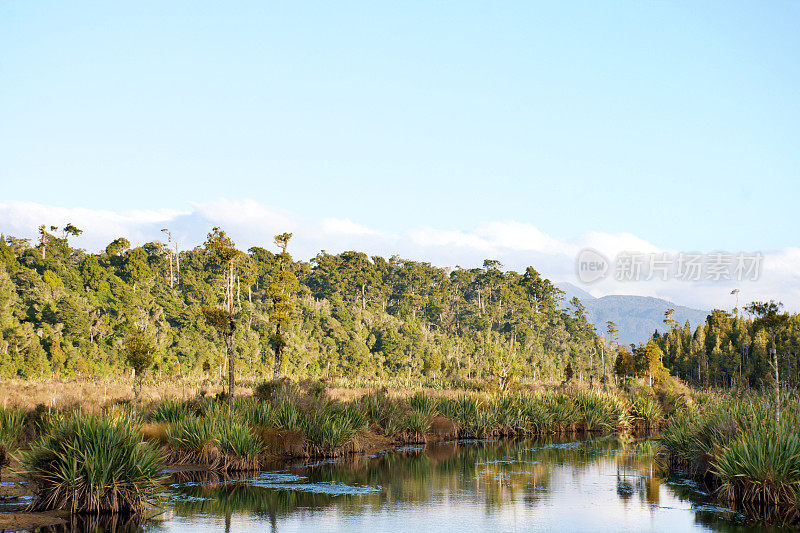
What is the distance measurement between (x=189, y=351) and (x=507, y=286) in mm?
62222

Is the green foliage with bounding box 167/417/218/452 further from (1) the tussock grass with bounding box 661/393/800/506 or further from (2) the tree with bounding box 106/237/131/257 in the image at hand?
(2) the tree with bounding box 106/237/131/257

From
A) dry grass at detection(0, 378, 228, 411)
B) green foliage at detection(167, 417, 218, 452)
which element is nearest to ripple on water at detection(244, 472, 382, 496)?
green foliage at detection(167, 417, 218, 452)

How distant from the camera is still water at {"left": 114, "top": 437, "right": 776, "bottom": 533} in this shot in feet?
46.6

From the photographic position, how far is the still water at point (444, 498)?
46.6 ft

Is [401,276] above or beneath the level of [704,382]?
above

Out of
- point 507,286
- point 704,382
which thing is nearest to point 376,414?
point 704,382

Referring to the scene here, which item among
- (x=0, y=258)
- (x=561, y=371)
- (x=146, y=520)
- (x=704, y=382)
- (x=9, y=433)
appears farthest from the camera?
(x=561, y=371)

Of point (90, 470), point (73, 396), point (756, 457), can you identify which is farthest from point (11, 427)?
point (756, 457)

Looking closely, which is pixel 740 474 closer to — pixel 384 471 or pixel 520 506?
pixel 520 506

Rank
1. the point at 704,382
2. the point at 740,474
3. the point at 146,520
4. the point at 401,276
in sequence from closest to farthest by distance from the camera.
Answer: the point at 146,520
the point at 740,474
the point at 704,382
the point at 401,276

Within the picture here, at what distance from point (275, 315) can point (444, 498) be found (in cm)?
1779

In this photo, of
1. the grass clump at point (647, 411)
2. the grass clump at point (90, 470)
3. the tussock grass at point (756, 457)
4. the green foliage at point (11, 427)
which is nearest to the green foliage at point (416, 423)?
the tussock grass at point (756, 457)

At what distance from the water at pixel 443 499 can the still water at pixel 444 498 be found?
0.9 inches

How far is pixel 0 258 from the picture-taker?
60531 millimetres
